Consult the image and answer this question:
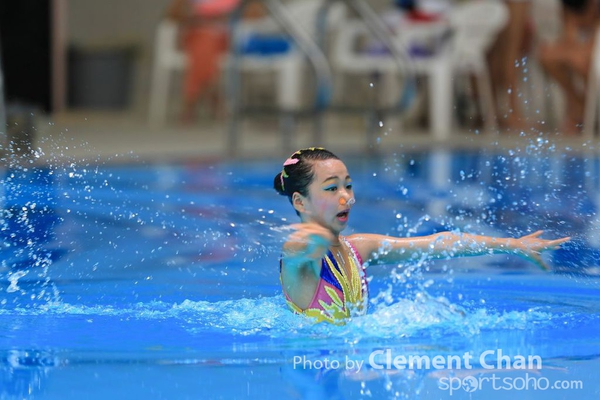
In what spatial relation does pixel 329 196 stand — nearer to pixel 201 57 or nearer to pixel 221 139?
pixel 221 139

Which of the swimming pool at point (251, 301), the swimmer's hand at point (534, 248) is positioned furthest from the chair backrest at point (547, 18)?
the swimmer's hand at point (534, 248)

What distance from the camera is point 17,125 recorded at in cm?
756

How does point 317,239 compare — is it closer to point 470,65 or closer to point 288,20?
point 288,20

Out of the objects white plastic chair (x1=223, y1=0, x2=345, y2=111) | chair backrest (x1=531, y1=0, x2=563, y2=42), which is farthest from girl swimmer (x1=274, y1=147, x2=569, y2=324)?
chair backrest (x1=531, y1=0, x2=563, y2=42)

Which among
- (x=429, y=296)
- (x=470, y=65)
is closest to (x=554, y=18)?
(x=470, y=65)

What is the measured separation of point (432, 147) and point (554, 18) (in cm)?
283

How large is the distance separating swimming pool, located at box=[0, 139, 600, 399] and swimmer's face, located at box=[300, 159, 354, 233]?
305 millimetres

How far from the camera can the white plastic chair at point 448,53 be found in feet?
31.8

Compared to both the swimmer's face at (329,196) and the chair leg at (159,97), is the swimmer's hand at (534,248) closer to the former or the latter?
the swimmer's face at (329,196)

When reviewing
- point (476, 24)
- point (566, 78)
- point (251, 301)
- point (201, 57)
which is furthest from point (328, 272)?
point (201, 57)

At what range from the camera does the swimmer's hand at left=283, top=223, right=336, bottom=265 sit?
2.73 metres

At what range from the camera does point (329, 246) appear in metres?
2.91

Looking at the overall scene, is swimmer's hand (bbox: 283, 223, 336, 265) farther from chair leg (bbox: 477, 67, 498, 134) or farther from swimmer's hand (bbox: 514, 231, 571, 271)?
chair leg (bbox: 477, 67, 498, 134)

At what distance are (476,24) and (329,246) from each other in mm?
7165
